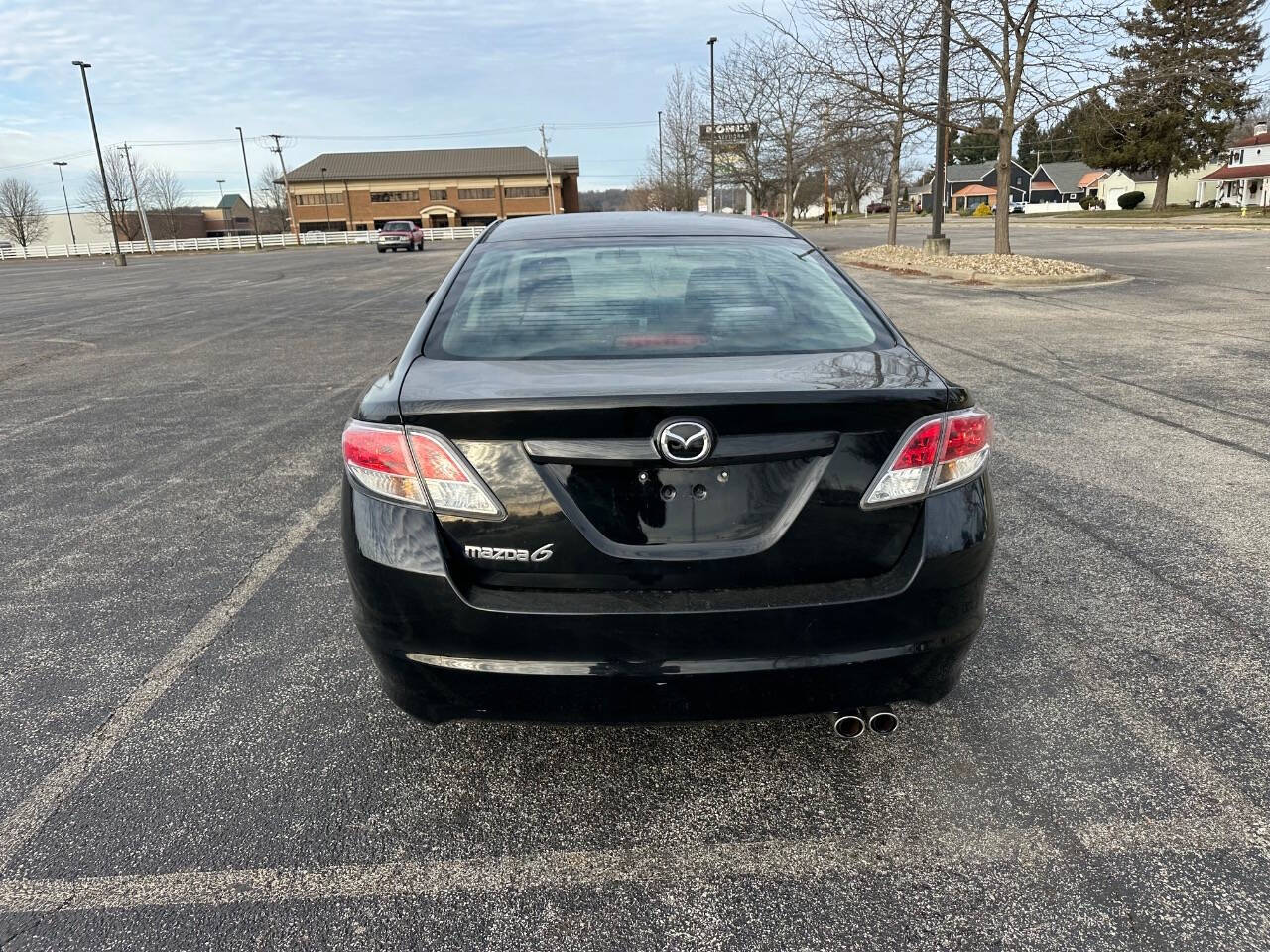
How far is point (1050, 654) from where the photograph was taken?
131 inches

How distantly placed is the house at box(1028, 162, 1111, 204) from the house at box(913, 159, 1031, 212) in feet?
4.50

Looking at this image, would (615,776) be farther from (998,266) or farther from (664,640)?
Result: (998,266)

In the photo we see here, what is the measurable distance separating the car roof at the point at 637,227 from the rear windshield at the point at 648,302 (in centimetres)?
9

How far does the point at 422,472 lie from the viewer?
7.46ft

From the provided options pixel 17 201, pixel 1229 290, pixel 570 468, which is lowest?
pixel 1229 290

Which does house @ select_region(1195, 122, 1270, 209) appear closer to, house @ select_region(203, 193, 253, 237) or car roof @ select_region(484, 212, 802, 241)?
car roof @ select_region(484, 212, 802, 241)

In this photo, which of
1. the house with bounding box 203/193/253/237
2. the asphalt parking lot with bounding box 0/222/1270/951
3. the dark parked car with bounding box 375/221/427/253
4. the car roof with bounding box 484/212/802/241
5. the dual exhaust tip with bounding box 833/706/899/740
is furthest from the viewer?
the house with bounding box 203/193/253/237

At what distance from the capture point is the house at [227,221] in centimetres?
11199

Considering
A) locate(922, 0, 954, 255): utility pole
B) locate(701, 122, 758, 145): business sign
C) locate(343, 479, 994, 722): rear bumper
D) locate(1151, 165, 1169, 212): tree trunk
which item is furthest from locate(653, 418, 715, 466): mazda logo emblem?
locate(1151, 165, 1169, 212): tree trunk

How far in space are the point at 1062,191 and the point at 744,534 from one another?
123 meters

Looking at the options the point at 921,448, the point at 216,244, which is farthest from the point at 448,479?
the point at 216,244

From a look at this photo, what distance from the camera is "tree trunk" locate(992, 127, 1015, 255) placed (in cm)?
1889

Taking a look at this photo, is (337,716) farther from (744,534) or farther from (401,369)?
(744,534)

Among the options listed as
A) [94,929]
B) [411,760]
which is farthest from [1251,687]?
[94,929]
